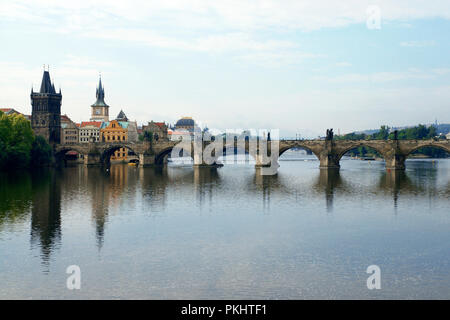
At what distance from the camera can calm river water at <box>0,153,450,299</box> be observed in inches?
836

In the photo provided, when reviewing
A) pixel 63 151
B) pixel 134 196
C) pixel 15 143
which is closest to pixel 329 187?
pixel 134 196

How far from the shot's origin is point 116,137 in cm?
15838

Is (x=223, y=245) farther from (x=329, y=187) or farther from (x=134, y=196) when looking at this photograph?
(x=329, y=187)

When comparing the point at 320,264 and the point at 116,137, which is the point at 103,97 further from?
the point at 320,264

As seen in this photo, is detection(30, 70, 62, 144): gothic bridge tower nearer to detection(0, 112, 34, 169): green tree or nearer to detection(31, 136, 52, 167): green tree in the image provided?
detection(31, 136, 52, 167): green tree

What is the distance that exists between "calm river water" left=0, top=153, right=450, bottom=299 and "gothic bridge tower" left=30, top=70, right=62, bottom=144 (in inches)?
3227

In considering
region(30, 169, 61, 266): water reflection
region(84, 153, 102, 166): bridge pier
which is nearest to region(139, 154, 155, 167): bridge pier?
region(84, 153, 102, 166): bridge pier

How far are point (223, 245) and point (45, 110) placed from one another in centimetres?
11402

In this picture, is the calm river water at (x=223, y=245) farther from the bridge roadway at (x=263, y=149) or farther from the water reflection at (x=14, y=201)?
the bridge roadway at (x=263, y=149)

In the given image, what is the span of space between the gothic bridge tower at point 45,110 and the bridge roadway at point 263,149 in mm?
9854

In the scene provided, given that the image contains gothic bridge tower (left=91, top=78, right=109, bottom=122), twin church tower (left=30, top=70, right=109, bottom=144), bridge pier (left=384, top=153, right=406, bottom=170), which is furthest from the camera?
gothic bridge tower (left=91, top=78, right=109, bottom=122)

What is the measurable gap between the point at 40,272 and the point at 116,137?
13826cm

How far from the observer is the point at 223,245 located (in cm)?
2912

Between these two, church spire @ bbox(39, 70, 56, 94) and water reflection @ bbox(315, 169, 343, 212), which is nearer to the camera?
water reflection @ bbox(315, 169, 343, 212)
